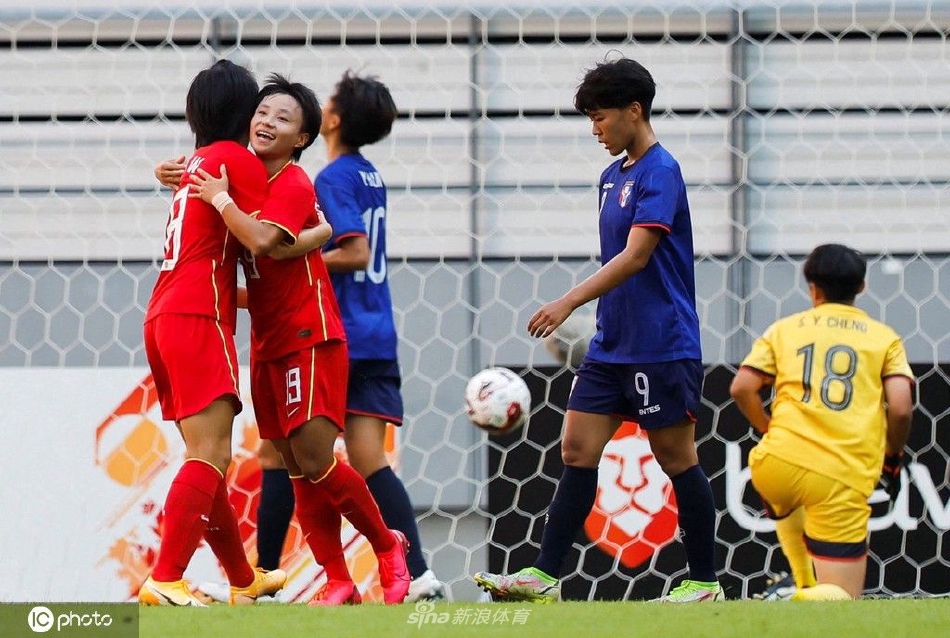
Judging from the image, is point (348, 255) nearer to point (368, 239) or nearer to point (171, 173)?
point (368, 239)

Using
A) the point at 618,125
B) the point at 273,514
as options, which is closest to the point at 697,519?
the point at 618,125

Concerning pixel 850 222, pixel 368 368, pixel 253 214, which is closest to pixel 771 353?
pixel 368 368

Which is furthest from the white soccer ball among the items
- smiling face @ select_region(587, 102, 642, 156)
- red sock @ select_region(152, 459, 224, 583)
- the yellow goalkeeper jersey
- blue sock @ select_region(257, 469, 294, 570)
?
red sock @ select_region(152, 459, 224, 583)

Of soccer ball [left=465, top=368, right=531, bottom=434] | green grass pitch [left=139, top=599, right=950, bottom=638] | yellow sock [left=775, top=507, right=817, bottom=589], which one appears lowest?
yellow sock [left=775, top=507, right=817, bottom=589]

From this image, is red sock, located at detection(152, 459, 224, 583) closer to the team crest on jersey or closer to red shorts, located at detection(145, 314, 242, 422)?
red shorts, located at detection(145, 314, 242, 422)

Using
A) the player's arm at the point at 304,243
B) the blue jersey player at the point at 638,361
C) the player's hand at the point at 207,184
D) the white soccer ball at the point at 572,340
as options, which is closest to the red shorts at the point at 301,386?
the player's arm at the point at 304,243

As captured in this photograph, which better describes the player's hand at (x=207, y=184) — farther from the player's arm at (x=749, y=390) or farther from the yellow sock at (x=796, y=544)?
the yellow sock at (x=796, y=544)

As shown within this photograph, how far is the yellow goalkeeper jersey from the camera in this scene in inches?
158

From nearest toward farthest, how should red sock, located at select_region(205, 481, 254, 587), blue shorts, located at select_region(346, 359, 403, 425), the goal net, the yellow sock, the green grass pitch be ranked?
the green grass pitch → red sock, located at select_region(205, 481, 254, 587) → blue shorts, located at select_region(346, 359, 403, 425) → the yellow sock → the goal net

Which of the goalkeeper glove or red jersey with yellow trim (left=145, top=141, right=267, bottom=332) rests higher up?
red jersey with yellow trim (left=145, top=141, right=267, bottom=332)

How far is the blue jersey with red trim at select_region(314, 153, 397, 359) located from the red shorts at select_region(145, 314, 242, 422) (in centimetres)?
90

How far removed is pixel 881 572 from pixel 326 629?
2881mm

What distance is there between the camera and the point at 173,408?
132 inches

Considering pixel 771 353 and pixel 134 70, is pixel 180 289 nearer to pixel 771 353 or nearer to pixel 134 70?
pixel 771 353
